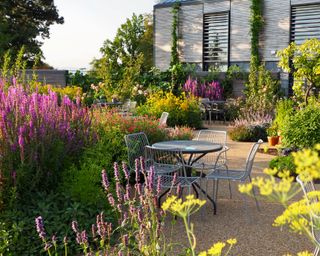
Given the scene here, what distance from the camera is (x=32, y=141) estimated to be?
4516 millimetres

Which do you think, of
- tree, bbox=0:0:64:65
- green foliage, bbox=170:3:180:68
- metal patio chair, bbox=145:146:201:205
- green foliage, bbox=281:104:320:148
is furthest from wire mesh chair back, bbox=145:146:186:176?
Result: tree, bbox=0:0:64:65

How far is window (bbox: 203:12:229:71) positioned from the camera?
21344mm

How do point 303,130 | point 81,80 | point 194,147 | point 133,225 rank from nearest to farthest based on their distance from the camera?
point 133,225
point 194,147
point 303,130
point 81,80

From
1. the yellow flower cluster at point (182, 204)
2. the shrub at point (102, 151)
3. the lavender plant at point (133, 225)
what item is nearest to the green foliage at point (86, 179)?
the shrub at point (102, 151)

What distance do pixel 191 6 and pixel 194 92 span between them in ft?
21.1

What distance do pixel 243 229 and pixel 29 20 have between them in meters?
27.7

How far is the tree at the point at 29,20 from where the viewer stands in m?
28.1

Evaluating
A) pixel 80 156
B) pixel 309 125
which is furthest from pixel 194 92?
pixel 80 156

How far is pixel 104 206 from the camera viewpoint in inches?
194

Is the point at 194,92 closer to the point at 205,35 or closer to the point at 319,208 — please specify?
the point at 205,35

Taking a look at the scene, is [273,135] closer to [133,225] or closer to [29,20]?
[133,225]

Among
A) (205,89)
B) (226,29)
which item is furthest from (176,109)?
(226,29)

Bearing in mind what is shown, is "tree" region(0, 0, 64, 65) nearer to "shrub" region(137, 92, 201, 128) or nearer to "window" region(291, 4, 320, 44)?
"window" region(291, 4, 320, 44)

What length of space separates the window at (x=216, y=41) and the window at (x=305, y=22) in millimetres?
3100
